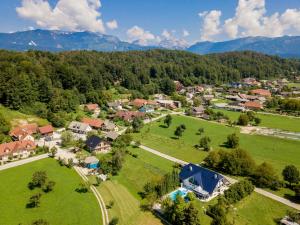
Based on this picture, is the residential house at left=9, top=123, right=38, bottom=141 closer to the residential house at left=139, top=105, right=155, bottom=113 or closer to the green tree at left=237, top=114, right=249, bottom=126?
the residential house at left=139, top=105, right=155, bottom=113

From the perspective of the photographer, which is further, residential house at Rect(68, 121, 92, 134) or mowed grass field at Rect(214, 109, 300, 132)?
mowed grass field at Rect(214, 109, 300, 132)

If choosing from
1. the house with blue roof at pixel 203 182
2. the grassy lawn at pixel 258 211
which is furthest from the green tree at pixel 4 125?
the grassy lawn at pixel 258 211

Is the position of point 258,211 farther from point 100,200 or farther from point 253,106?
point 253,106

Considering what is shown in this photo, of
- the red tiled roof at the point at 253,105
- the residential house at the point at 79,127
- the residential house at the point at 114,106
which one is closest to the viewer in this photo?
the residential house at the point at 79,127

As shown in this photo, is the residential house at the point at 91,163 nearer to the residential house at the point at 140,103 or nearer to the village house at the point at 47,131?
the village house at the point at 47,131

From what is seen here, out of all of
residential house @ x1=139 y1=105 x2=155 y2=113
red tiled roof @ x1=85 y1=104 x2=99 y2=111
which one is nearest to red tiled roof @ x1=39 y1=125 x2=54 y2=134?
red tiled roof @ x1=85 y1=104 x2=99 y2=111

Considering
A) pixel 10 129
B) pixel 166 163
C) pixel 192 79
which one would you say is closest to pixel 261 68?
pixel 192 79

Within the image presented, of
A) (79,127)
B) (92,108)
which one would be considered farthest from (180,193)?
(92,108)
